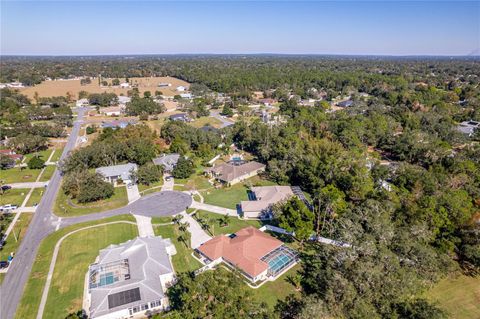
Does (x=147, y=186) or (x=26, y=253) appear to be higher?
(x=147, y=186)

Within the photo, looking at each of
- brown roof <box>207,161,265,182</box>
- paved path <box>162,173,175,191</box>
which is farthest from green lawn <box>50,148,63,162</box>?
brown roof <box>207,161,265,182</box>

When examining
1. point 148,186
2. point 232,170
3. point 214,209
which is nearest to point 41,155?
point 148,186

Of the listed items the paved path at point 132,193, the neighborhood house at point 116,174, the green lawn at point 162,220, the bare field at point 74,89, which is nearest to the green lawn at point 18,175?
the neighborhood house at point 116,174

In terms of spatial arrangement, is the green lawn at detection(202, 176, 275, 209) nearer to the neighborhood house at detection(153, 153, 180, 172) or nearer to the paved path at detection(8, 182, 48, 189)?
the neighborhood house at detection(153, 153, 180, 172)

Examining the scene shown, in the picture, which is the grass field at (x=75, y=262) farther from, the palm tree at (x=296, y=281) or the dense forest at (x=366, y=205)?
the palm tree at (x=296, y=281)

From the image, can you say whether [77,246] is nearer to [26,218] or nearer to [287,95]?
[26,218]

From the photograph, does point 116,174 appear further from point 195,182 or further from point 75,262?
point 75,262

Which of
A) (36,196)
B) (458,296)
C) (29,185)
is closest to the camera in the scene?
(458,296)
